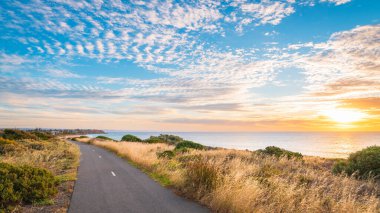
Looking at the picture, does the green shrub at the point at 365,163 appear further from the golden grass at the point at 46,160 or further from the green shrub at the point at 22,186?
the golden grass at the point at 46,160

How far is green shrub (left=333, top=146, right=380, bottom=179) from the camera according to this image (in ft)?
52.3

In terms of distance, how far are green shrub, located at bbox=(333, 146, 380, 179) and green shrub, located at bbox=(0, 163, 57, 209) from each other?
50.4ft

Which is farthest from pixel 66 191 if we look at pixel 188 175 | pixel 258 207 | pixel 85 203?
pixel 258 207

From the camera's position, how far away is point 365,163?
16469mm

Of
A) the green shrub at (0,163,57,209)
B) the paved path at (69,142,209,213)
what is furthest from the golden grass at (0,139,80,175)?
the green shrub at (0,163,57,209)

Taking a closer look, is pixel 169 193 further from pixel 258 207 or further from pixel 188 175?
pixel 258 207

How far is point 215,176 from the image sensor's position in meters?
10.6

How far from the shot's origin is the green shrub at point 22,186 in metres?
9.35

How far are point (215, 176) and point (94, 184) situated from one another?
6024mm

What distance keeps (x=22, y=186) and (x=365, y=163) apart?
17301 millimetres

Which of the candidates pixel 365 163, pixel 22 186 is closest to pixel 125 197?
pixel 22 186

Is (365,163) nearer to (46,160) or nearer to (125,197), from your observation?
(125,197)

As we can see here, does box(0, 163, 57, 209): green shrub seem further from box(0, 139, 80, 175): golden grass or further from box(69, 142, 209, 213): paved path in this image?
box(0, 139, 80, 175): golden grass

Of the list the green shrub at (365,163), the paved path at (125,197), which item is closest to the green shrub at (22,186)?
the paved path at (125,197)
